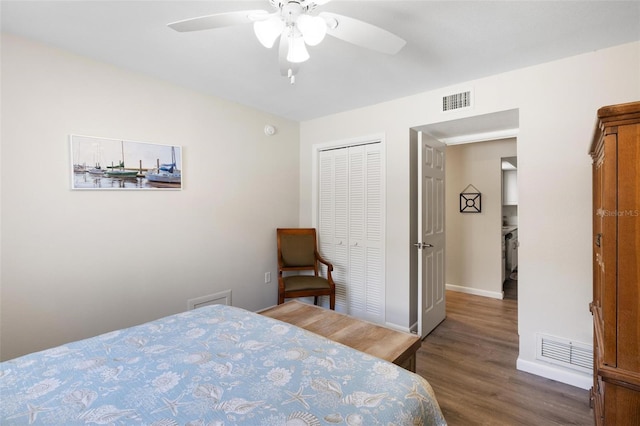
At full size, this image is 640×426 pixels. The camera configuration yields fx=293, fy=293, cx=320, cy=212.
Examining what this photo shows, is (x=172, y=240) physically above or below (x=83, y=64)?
below

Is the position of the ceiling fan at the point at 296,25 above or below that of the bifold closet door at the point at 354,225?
above

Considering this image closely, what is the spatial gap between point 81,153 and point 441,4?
258 cm

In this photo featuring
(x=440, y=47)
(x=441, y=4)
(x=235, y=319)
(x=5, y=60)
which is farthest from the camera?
(x=440, y=47)

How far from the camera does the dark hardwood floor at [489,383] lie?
1.84 meters

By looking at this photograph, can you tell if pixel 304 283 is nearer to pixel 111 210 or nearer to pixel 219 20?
pixel 111 210

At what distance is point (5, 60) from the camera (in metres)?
1.87

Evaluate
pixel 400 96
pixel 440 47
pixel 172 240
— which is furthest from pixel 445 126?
pixel 172 240

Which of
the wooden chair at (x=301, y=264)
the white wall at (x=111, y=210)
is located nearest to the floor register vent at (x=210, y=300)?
the white wall at (x=111, y=210)

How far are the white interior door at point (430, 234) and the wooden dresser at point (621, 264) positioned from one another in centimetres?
178

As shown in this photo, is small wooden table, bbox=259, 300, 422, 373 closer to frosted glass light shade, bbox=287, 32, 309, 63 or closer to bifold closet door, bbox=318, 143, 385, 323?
bifold closet door, bbox=318, 143, 385, 323

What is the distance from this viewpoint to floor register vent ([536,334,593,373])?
209 cm

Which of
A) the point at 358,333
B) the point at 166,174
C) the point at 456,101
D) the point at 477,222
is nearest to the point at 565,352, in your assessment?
the point at 358,333

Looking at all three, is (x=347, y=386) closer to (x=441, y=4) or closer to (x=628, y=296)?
(x=628, y=296)

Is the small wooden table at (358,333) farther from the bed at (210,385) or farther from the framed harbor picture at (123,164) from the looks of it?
the framed harbor picture at (123,164)
